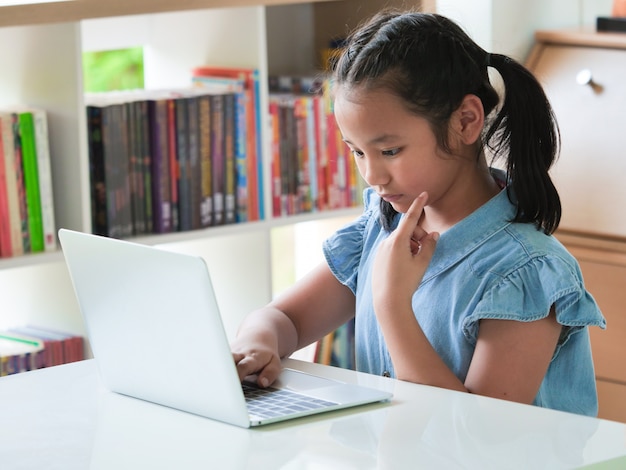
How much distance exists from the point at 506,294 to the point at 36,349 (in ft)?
3.52

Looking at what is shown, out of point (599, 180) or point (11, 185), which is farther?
point (599, 180)

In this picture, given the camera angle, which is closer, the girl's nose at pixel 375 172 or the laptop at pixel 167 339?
the laptop at pixel 167 339

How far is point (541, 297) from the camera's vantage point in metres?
1.21

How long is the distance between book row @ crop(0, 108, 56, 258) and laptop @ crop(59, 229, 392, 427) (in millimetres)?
801

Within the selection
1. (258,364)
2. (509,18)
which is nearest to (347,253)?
(258,364)

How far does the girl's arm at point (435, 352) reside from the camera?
120 centimetres

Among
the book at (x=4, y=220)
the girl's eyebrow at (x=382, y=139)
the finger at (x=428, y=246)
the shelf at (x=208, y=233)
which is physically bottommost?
the shelf at (x=208, y=233)

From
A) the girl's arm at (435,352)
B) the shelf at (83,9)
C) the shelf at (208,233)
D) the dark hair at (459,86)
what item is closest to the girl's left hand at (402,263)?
the girl's arm at (435,352)

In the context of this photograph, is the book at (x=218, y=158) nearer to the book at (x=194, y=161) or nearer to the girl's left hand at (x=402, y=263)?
the book at (x=194, y=161)

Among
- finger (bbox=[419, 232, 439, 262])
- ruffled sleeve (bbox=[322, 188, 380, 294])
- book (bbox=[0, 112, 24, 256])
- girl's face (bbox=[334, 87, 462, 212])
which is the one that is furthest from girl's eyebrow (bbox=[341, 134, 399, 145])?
book (bbox=[0, 112, 24, 256])

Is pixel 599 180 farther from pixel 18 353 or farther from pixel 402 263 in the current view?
pixel 18 353

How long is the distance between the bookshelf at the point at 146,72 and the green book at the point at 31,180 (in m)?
0.04

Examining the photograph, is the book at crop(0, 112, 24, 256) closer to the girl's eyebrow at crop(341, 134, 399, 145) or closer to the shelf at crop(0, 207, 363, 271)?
the shelf at crop(0, 207, 363, 271)

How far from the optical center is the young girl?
3.96 feet
